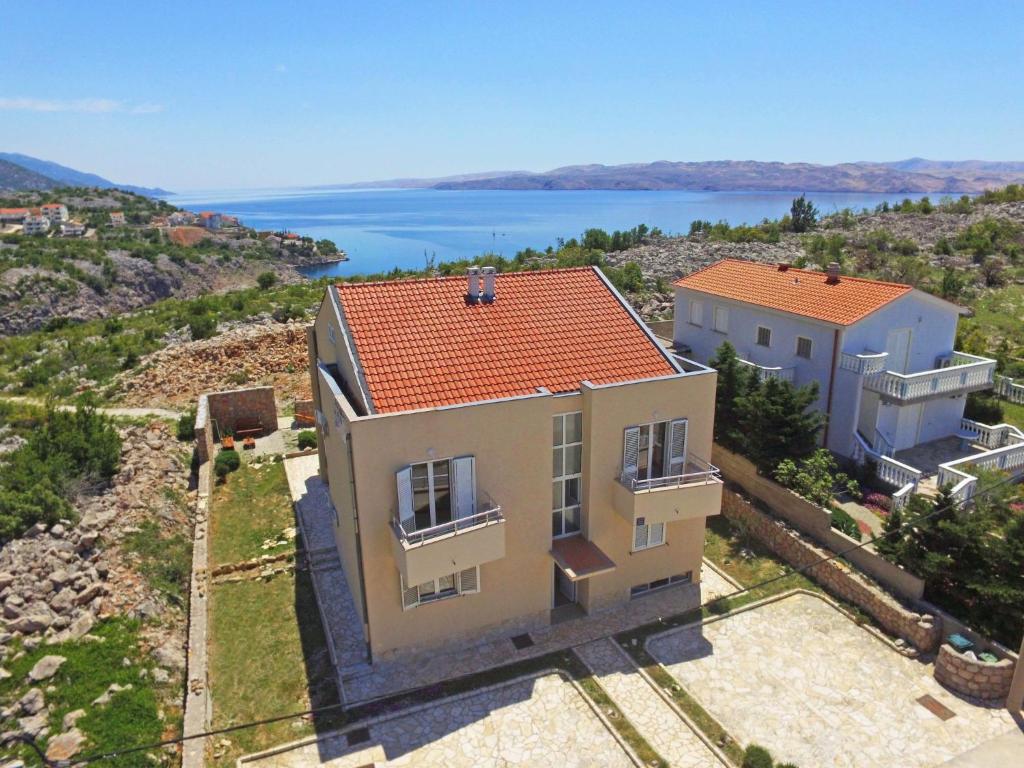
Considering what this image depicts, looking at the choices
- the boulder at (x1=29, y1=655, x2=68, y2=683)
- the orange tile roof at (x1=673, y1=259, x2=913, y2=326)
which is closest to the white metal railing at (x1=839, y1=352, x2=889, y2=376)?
→ the orange tile roof at (x1=673, y1=259, x2=913, y2=326)

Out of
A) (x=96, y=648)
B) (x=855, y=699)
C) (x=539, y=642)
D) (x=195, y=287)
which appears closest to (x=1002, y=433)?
(x=855, y=699)

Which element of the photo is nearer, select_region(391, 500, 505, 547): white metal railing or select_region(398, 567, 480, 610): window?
select_region(391, 500, 505, 547): white metal railing

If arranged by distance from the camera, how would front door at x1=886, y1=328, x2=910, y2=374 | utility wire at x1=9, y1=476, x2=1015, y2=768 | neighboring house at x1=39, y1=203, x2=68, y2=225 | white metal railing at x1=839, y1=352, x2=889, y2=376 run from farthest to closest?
neighboring house at x1=39, y1=203, x2=68, y2=225, front door at x1=886, y1=328, x2=910, y2=374, white metal railing at x1=839, y1=352, x2=889, y2=376, utility wire at x1=9, y1=476, x2=1015, y2=768

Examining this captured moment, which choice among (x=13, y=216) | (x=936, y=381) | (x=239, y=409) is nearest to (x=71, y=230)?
(x=13, y=216)

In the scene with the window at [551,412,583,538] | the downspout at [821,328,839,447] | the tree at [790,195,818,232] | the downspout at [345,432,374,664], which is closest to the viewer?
the downspout at [345,432,374,664]

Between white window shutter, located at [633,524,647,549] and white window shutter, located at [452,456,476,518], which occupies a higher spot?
white window shutter, located at [452,456,476,518]

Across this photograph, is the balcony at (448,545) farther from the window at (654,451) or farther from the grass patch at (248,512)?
the grass patch at (248,512)

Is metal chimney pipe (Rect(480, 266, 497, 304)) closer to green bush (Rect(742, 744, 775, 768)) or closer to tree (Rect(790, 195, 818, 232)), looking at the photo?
green bush (Rect(742, 744, 775, 768))

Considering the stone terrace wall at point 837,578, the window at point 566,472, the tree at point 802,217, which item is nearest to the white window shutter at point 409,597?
the window at point 566,472
